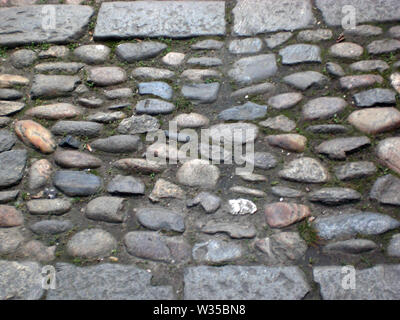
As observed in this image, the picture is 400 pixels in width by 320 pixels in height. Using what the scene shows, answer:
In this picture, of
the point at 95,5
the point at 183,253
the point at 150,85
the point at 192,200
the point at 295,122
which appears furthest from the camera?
the point at 95,5

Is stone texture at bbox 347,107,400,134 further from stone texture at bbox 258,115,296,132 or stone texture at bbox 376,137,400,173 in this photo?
A: stone texture at bbox 258,115,296,132

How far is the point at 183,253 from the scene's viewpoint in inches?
66.9

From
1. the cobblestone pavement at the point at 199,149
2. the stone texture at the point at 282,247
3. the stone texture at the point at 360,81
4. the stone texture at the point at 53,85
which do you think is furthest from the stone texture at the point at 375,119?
the stone texture at the point at 53,85

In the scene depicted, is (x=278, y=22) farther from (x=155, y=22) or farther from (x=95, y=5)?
(x=95, y=5)

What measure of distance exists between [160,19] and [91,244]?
1634mm

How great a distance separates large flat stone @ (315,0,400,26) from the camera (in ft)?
8.57

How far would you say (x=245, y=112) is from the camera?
2.24 m

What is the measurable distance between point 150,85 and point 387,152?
1262mm

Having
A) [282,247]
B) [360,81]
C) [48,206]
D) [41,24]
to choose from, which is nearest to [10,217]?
[48,206]

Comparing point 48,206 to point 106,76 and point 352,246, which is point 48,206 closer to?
point 106,76

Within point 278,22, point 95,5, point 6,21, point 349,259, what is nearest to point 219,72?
point 278,22

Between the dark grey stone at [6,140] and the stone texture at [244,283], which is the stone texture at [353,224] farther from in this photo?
the dark grey stone at [6,140]
